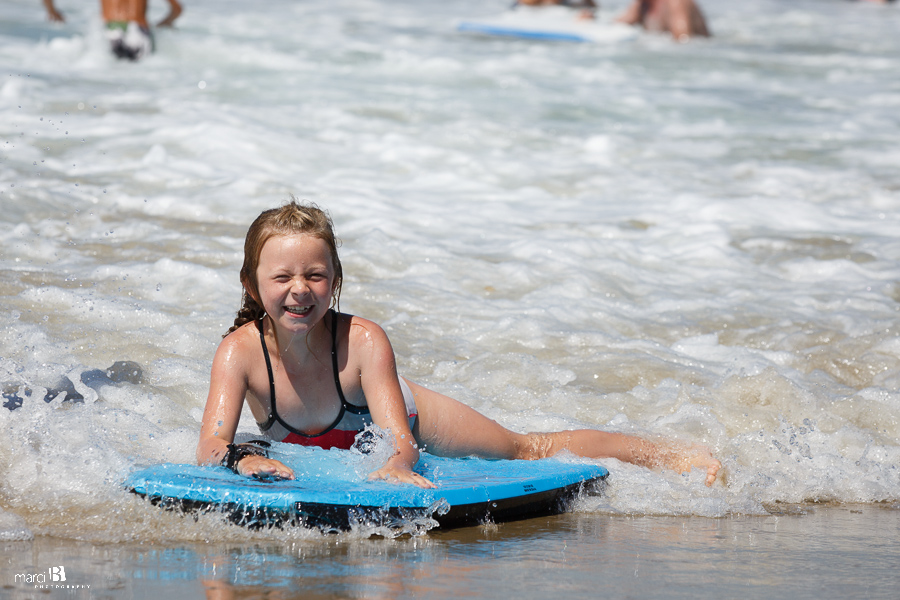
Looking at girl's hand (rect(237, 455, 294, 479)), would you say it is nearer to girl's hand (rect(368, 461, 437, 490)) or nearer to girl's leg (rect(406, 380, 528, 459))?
girl's hand (rect(368, 461, 437, 490))

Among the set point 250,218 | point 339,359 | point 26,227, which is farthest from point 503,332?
point 26,227

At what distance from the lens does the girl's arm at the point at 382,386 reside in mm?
3160

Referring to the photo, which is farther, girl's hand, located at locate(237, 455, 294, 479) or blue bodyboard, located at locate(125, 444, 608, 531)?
girl's hand, located at locate(237, 455, 294, 479)

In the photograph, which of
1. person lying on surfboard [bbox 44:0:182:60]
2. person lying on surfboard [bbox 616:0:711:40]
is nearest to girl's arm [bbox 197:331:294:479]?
person lying on surfboard [bbox 44:0:182:60]

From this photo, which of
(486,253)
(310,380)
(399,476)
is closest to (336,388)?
(310,380)

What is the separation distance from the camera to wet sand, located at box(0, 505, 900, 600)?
7.82ft

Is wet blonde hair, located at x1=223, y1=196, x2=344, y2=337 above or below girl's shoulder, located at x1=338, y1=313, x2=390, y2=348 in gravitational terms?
above

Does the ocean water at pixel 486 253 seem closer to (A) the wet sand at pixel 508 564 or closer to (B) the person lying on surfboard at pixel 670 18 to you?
(A) the wet sand at pixel 508 564

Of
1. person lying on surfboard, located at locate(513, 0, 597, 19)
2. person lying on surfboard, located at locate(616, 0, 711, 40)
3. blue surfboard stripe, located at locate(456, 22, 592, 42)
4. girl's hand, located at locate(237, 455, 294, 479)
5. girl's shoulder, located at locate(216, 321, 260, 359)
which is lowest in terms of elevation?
girl's hand, located at locate(237, 455, 294, 479)

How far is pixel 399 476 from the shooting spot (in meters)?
2.99

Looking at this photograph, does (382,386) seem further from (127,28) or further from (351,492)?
(127,28)

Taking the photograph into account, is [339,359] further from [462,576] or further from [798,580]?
[798,580]

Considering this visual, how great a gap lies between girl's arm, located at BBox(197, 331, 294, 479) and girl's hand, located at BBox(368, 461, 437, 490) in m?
0.26

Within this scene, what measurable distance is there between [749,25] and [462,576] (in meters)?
21.2
